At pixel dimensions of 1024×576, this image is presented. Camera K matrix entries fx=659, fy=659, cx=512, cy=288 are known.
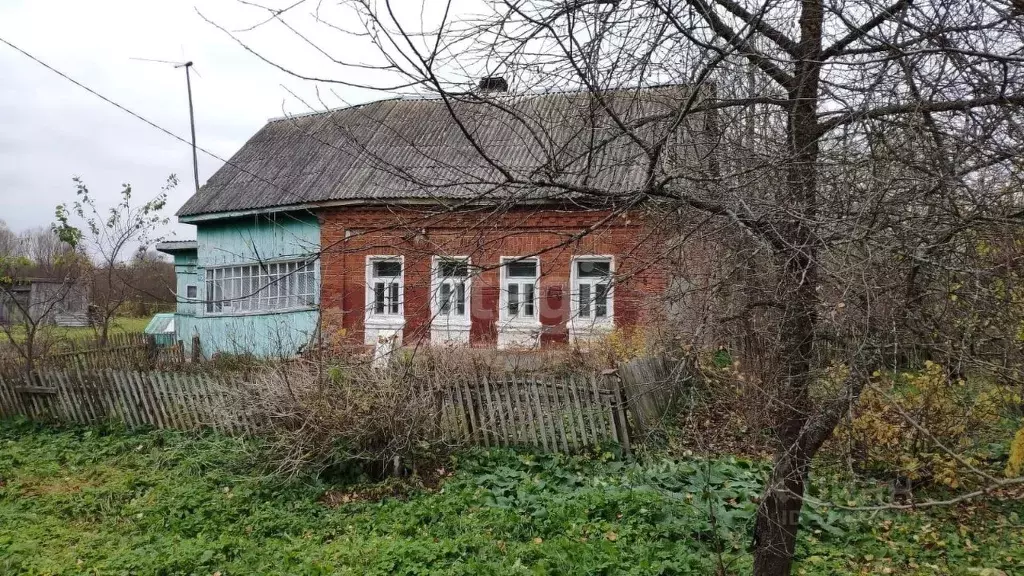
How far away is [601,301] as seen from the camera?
11.0 ft

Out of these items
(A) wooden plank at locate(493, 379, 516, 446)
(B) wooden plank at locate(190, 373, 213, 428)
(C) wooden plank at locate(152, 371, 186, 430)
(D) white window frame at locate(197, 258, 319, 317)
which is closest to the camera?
(A) wooden plank at locate(493, 379, 516, 446)

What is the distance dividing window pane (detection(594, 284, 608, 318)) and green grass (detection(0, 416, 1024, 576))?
1173 mm

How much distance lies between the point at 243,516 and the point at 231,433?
2.41 m

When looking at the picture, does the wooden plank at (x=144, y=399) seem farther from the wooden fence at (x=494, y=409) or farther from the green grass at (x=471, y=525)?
the green grass at (x=471, y=525)

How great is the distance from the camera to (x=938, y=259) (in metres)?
2.90

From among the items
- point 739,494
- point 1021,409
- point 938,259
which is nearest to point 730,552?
point 739,494

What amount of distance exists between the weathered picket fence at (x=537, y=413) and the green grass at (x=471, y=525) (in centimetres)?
28

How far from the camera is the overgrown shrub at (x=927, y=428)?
16.4ft

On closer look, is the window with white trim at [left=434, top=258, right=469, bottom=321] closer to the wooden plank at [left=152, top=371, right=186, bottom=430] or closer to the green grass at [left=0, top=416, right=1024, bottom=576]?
the green grass at [left=0, top=416, right=1024, bottom=576]

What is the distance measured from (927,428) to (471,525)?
11.8 ft

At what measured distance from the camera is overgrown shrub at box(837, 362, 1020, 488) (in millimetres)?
4984

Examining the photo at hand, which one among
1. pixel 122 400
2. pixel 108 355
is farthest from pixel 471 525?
pixel 108 355

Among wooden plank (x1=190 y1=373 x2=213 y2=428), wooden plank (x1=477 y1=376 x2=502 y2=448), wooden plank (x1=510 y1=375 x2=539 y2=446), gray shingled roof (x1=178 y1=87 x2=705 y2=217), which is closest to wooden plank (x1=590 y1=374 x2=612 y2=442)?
wooden plank (x1=510 y1=375 x2=539 y2=446)

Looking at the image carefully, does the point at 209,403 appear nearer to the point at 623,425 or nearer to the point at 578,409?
the point at 578,409
